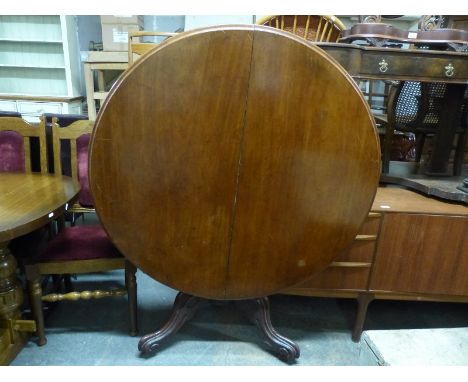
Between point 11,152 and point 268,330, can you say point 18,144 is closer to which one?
point 11,152

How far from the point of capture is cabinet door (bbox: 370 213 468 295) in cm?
135

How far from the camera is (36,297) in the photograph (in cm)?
140

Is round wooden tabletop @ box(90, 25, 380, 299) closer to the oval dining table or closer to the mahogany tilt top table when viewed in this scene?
the mahogany tilt top table

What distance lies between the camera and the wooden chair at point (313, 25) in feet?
6.63

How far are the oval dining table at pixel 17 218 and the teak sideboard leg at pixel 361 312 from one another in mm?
1312

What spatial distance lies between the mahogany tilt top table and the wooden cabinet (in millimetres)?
310

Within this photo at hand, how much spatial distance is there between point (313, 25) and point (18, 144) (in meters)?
1.85

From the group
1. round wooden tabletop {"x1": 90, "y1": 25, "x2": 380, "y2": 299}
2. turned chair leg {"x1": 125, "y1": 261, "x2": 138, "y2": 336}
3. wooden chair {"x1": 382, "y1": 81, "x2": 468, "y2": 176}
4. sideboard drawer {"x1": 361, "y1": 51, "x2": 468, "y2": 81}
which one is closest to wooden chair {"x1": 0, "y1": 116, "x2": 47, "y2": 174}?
turned chair leg {"x1": 125, "y1": 261, "x2": 138, "y2": 336}

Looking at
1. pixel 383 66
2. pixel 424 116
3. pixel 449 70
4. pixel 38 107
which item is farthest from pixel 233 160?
pixel 38 107

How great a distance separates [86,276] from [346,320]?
151cm
